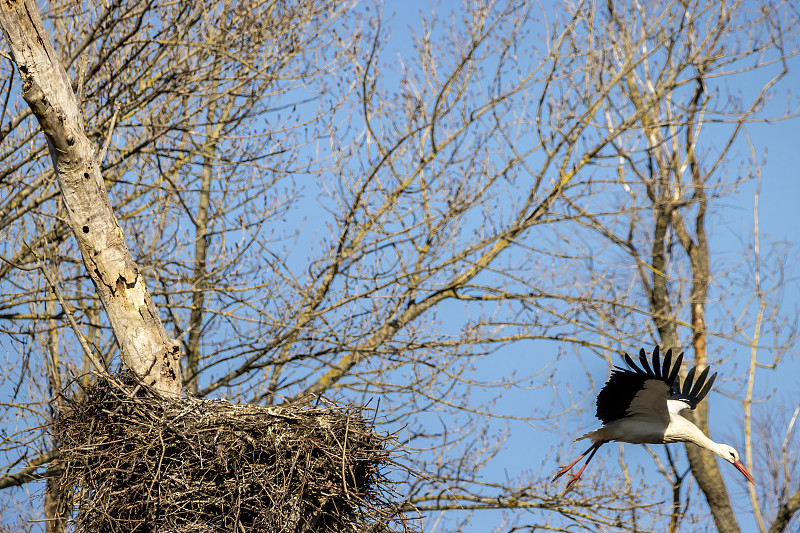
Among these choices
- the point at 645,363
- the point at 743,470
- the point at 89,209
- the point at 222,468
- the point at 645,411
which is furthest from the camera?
the point at 743,470

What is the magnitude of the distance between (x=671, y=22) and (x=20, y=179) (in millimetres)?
6902

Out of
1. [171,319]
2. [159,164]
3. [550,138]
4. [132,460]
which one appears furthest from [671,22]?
[132,460]

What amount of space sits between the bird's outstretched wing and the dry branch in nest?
8.09 ft

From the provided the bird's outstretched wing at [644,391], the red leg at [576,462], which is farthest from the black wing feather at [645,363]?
the red leg at [576,462]

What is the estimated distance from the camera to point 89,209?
4941 mm

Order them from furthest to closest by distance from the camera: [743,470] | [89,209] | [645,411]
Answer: [743,470]
[645,411]
[89,209]

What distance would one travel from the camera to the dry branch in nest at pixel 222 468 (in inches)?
168

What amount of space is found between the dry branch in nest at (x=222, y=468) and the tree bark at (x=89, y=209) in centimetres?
40

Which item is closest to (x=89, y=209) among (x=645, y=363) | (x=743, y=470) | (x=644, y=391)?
(x=645, y=363)

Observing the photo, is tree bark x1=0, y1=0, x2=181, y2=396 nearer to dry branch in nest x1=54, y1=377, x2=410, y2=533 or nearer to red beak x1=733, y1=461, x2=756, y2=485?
dry branch in nest x1=54, y1=377, x2=410, y2=533

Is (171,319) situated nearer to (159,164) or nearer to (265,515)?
(159,164)

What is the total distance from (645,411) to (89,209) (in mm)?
4685

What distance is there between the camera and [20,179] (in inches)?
272

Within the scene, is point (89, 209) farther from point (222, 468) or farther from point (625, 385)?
point (625, 385)
